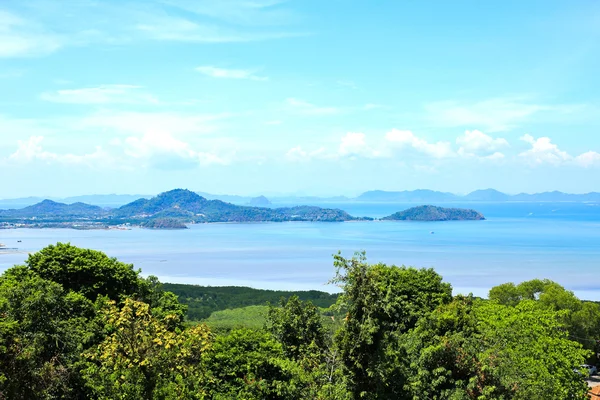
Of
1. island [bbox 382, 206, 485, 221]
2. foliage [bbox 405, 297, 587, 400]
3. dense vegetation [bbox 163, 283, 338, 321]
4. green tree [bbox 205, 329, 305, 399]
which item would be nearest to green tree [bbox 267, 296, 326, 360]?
green tree [bbox 205, 329, 305, 399]

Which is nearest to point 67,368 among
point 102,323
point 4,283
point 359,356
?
point 102,323

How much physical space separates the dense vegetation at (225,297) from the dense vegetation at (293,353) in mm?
24291

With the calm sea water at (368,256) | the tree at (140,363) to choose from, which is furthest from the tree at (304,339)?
the calm sea water at (368,256)

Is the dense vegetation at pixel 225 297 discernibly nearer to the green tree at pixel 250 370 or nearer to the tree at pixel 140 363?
the green tree at pixel 250 370

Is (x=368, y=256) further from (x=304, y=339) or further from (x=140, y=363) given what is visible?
(x=140, y=363)

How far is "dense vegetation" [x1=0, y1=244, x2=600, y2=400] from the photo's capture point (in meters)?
9.91

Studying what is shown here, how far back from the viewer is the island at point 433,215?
17488 centimetres

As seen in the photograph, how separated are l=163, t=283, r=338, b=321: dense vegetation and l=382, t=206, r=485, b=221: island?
5158 inches

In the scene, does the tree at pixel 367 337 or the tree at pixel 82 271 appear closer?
the tree at pixel 367 337

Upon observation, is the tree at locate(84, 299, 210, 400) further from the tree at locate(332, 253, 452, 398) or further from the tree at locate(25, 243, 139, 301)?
the tree at locate(25, 243, 139, 301)

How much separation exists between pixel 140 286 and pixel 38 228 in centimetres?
13770

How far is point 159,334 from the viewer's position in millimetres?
9750

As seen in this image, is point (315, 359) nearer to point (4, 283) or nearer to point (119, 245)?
point (4, 283)

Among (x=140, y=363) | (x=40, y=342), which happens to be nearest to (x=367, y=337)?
(x=140, y=363)
